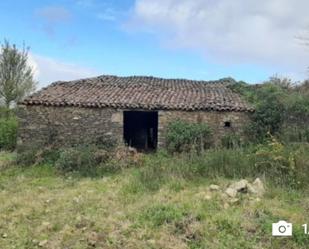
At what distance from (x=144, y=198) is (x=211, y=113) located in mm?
9795

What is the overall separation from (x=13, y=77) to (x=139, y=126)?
38.7ft

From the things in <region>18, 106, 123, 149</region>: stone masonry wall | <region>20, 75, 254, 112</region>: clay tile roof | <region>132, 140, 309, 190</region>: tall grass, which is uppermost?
<region>20, 75, 254, 112</region>: clay tile roof

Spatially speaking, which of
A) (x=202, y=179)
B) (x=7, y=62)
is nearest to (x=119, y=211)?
(x=202, y=179)

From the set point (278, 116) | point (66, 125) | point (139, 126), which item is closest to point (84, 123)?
point (66, 125)

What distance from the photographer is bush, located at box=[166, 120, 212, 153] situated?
1881cm

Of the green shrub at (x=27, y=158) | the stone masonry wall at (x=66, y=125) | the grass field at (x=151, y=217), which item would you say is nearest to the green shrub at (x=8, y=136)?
the stone masonry wall at (x=66, y=125)

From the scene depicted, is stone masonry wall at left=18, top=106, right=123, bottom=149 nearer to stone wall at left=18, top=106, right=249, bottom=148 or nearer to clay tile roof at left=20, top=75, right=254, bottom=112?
stone wall at left=18, top=106, right=249, bottom=148

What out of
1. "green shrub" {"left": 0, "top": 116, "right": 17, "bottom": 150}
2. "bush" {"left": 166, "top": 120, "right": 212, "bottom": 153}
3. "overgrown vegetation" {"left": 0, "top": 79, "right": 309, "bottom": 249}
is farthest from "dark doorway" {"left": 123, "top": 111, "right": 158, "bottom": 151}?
"green shrub" {"left": 0, "top": 116, "right": 17, "bottom": 150}

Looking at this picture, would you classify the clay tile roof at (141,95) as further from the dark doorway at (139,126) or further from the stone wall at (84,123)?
the dark doorway at (139,126)

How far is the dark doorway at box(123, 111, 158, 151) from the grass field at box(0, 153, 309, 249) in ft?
38.0

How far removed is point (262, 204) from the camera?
380 inches

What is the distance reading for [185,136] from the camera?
18812 millimetres

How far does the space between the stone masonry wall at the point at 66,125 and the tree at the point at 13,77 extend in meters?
11.5

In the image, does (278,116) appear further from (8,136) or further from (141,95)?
(8,136)
